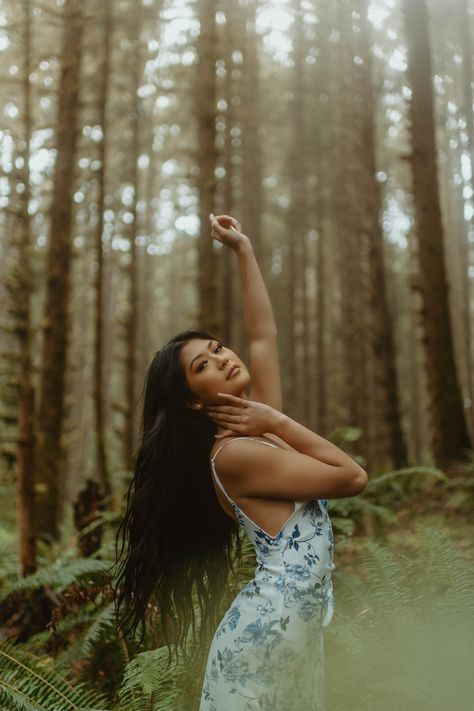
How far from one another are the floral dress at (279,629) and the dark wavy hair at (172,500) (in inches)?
13.1

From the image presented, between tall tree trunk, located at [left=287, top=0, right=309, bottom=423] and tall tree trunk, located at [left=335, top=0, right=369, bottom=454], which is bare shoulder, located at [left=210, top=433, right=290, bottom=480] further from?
tall tree trunk, located at [left=287, top=0, right=309, bottom=423]

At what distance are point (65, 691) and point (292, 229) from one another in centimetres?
2108

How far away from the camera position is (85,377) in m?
28.8

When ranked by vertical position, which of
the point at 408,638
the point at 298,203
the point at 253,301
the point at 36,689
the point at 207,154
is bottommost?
the point at 36,689

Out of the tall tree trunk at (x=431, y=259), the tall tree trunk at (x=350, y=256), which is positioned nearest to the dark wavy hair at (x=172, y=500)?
the tall tree trunk at (x=431, y=259)

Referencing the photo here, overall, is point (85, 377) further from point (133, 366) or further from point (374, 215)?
point (374, 215)

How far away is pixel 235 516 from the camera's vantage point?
2.65 meters

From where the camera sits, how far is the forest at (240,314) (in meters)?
3.42

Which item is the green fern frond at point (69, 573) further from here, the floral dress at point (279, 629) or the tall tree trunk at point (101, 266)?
the tall tree trunk at point (101, 266)

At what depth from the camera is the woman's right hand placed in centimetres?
250

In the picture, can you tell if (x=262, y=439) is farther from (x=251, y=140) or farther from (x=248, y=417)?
(x=251, y=140)

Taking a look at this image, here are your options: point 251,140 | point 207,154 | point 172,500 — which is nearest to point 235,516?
point 172,500

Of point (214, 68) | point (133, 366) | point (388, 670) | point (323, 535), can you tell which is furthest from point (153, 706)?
point (133, 366)

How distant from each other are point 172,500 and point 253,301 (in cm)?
100
